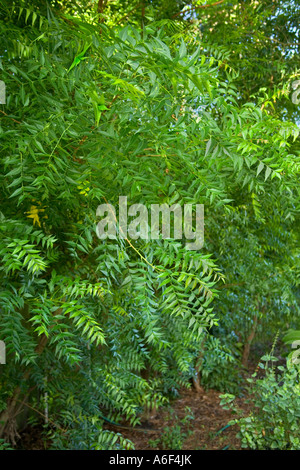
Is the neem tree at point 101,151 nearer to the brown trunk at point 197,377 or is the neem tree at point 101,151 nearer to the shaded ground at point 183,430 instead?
the shaded ground at point 183,430

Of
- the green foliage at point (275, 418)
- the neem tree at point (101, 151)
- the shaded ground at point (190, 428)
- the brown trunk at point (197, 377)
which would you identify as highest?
the neem tree at point (101, 151)

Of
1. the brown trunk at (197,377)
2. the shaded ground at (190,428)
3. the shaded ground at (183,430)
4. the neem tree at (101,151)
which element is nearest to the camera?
the neem tree at (101,151)

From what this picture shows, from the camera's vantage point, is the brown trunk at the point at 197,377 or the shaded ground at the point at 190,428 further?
the brown trunk at the point at 197,377

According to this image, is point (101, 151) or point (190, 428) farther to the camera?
point (190, 428)

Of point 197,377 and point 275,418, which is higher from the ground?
point 275,418

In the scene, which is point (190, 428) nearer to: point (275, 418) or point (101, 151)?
point (275, 418)

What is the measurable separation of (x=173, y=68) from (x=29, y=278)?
76cm

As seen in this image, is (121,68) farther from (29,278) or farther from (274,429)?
(274,429)

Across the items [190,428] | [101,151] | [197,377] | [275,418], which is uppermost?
[101,151]

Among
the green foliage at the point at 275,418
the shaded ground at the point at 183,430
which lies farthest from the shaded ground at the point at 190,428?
the green foliage at the point at 275,418

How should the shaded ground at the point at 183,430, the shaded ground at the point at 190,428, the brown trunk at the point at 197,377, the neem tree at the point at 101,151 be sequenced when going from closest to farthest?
the neem tree at the point at 101,151, the shaded ground at the point at 183,430, the shaded ground at the point at 190,428, the brown trunk at the point at 197,377

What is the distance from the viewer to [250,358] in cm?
543

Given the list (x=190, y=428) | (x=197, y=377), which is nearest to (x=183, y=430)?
(x=190, y=428)
